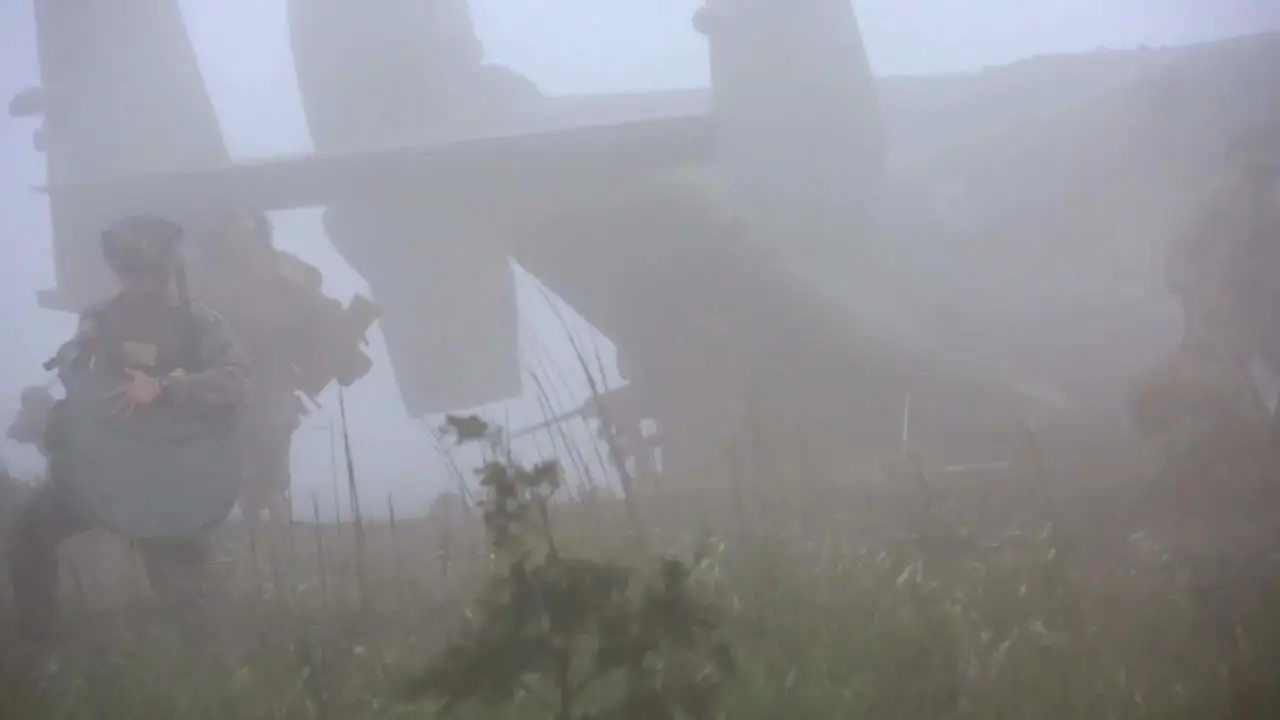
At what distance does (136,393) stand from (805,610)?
3.28ft

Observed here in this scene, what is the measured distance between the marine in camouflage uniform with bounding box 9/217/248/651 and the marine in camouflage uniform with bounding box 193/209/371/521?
0.10ft

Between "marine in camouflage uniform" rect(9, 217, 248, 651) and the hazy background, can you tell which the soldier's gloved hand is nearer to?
"marine in camouflage uniform" rect(9, 217, 248, 651)

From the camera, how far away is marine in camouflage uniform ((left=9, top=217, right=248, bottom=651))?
1.50 metres

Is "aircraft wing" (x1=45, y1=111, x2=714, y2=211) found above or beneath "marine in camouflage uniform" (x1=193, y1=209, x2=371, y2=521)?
above

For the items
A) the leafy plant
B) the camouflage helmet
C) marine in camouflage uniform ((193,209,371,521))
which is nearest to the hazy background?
marine in camouflage uniform ((193,209,371,521))

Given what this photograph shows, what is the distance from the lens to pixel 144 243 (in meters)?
1.51

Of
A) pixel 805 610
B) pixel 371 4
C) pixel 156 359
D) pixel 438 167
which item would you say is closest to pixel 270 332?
pixel 156 359

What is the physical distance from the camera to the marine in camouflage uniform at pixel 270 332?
1.51 meters

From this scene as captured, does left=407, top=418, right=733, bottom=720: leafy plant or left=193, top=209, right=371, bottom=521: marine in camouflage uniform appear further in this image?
left=193, top=209, right=371, bottom=521: marine in camouflage uniform

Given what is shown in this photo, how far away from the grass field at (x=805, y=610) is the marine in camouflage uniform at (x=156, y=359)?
4cm

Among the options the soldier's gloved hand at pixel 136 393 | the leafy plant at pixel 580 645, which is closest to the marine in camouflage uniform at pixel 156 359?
the soldier's gloved hand at pixel 136 393

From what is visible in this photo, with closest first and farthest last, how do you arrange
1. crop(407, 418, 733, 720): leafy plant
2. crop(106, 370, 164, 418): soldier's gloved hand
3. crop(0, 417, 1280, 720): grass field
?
1. crop(407, 418, 733, 720): leafy plant
2. crop(0, 417, 1280, 720): grass field
3. crop(106, 370, 164, 418): soldier's gloved hand

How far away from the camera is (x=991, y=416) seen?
153 centimetres

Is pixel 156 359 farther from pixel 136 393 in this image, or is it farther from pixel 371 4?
pixel 371 4
